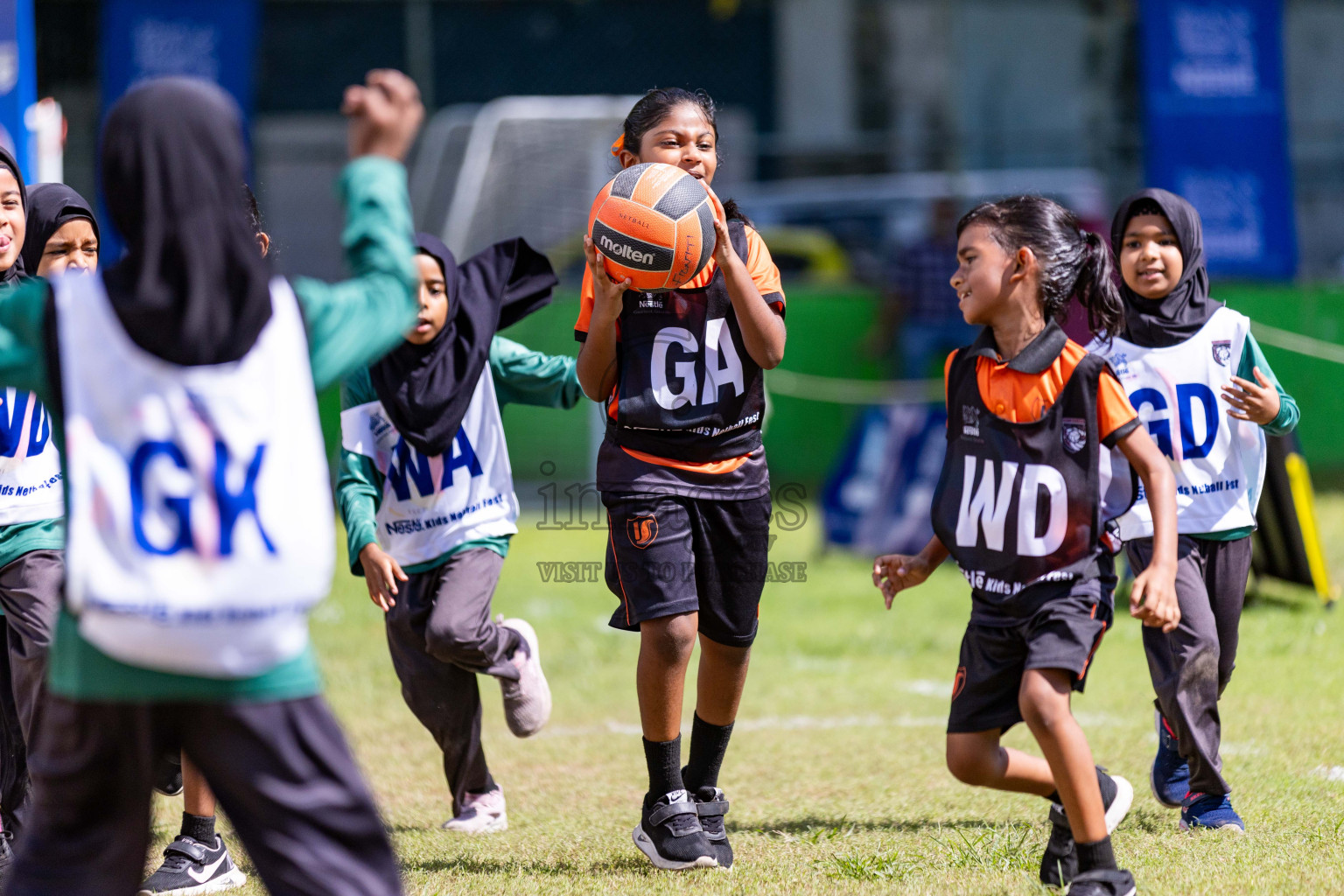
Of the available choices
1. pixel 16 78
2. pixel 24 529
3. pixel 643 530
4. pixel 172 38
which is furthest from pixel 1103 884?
pixel 172 38

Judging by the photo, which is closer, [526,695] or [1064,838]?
[1064,838]

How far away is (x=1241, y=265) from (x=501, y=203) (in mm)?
7037

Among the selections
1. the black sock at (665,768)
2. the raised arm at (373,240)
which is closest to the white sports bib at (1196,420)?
the black sock at (665,768)

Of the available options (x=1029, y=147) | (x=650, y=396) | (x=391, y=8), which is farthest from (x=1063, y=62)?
(x=650, y=396)

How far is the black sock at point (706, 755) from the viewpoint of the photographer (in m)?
4.54

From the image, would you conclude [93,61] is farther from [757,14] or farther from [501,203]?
[757,14]

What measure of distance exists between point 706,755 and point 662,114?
1.95m

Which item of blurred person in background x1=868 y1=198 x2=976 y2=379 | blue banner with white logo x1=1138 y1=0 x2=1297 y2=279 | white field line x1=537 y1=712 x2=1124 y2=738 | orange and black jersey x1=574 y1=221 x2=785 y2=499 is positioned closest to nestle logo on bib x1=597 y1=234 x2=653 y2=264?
orange and black jersey x1=574 y1=221 x2=785 y2=499

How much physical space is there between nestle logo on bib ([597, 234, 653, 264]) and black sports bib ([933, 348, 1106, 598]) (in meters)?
1.02

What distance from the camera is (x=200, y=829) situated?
4.31 meters

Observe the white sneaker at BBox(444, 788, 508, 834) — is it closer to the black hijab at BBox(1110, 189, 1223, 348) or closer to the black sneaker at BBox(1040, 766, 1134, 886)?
the black sneaker at BBox(1040, 766, 1134, 886)

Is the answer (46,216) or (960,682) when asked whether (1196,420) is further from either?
(46,216)

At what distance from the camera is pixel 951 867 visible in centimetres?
419

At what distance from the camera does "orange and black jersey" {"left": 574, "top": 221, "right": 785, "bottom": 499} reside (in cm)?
426
